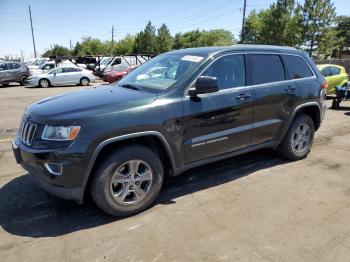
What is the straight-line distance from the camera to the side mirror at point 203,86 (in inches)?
151

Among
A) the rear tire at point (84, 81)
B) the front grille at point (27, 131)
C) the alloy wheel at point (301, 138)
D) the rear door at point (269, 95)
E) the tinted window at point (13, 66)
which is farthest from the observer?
the rear tire at point (84, 81)

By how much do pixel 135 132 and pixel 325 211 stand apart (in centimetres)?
228

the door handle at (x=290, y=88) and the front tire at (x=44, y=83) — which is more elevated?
the door handle at (x=290, y=88)

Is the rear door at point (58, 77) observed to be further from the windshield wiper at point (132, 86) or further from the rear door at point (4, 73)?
the windshield wiper at point (132, 86)

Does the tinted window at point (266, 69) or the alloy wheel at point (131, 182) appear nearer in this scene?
the alloy wheel at point (131, 182)

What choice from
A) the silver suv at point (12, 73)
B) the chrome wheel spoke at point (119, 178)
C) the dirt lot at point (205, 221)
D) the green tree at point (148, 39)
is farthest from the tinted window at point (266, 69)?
the green tree at point (148, 39)

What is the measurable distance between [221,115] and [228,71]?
63 centimetres

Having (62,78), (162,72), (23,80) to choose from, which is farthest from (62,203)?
(23,80)


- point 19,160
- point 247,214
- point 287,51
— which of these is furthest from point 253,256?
point 287,51

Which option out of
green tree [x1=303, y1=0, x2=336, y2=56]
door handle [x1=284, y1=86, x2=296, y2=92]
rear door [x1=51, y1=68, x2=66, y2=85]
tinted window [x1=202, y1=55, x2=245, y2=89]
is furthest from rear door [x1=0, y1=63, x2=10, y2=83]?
green tree [x1=303, y1=0, x2=336, y2=56]

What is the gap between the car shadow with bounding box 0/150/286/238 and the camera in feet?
11.6

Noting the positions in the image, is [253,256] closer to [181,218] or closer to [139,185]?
[181,218]

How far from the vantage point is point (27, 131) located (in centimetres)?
358

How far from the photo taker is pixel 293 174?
4934 mm
